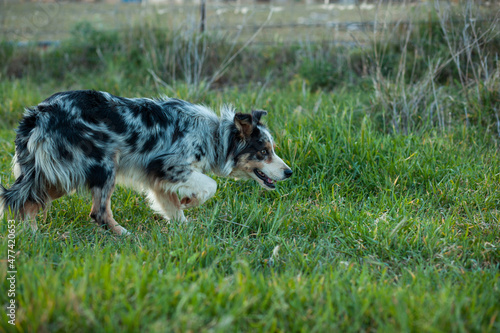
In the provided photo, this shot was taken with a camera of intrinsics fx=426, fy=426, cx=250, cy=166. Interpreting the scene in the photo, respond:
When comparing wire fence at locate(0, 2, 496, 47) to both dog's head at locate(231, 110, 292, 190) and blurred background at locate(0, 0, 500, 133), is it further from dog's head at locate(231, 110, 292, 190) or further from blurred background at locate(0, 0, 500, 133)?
dog's head at locate(231, 110, 292, 190)

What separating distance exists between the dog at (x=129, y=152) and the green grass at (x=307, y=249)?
250mm

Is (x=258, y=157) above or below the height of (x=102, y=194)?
above

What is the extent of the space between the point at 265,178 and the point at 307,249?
104 cm

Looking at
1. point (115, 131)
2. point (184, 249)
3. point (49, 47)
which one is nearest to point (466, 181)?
point (184, 249)

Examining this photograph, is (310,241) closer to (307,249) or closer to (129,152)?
(307,249)

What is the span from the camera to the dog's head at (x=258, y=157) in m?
4.07

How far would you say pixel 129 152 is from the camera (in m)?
3.74

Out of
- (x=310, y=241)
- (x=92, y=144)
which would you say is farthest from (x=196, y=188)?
(x=310, y=241)

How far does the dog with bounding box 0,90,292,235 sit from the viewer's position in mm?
3352

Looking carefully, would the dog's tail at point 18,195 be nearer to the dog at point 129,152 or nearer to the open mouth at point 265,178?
the dog at point 129,152

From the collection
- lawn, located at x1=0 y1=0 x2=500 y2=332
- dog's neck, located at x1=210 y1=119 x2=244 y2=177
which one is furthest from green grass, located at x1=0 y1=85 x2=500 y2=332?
dog's neck, located at x1=210 y1=119 x2=244 y2=177

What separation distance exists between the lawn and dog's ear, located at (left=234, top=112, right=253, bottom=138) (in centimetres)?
61

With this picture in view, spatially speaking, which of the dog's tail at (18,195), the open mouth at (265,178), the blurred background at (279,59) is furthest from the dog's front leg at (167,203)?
the blurred background at (279,59)

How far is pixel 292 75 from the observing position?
25.3ft
